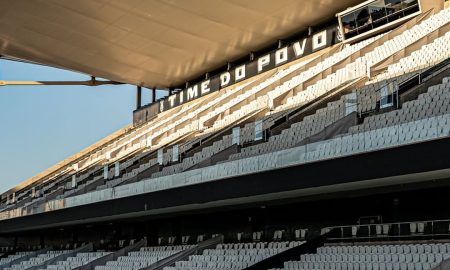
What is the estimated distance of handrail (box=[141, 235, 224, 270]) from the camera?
18080 millimetres

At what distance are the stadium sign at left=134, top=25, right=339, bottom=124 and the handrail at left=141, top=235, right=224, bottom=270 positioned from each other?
971 centimetres

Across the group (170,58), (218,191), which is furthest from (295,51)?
(218,191)

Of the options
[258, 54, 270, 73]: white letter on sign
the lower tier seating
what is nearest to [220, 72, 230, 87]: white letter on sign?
[258, 54, 270, 73]: white letter on sign

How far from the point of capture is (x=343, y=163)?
1299cm

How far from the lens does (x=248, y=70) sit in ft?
97.8

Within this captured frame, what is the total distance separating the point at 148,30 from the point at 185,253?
38.3 feet

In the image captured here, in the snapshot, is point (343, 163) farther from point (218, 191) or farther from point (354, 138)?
point (218, 191)

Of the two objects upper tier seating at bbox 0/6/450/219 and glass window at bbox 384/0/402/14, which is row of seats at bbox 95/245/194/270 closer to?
upper tier seating at bbox 0/6/450/219

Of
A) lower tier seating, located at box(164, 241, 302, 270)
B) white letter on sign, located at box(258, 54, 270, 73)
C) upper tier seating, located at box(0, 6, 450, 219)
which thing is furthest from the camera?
white letter on sign, located at box(258, 54, 270, 73)

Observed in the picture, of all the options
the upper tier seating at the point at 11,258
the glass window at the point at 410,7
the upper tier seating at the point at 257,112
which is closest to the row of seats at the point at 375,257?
the upper tier seating at the point at 257,112

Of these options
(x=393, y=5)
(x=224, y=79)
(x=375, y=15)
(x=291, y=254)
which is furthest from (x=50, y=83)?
(x=291, y=254)

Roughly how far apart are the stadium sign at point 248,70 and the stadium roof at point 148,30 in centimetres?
54

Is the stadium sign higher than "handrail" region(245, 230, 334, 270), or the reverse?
the stadium sign

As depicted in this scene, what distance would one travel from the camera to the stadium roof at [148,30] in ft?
82.4
